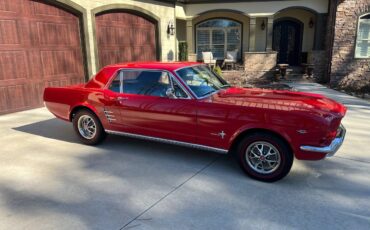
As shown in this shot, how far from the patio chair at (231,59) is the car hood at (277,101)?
12.2m

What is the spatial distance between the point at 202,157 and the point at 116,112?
166 centimetres

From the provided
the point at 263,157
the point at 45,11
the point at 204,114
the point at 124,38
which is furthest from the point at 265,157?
the point at 124,38

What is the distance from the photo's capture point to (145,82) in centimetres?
496

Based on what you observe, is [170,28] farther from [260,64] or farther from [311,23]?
[311,23]

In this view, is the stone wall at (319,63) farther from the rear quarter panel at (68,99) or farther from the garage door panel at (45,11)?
the rear quarter panel at (68,99)

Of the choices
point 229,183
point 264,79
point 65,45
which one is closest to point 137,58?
point 65,45

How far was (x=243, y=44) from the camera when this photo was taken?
17812 millimetres

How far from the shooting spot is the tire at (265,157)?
3873 millimetres

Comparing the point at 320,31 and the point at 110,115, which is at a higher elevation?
the point at 320,31

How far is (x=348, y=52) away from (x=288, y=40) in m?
4.33

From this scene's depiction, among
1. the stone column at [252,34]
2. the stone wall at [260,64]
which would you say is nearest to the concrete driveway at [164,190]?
the stone wall at [260,64]

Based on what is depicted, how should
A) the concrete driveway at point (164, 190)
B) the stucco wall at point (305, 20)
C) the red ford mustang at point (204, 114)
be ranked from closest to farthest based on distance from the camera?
the concrete driveway at point (164, 190)
the red ford mustang at point (204, 114)
the stucco wall at point (305, 20)

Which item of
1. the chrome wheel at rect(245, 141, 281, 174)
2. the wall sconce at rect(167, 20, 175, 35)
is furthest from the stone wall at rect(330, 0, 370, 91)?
the chrome wheel at rect(245, 141, 281, 174)

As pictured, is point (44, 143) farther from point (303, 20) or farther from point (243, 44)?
point (303, 20)
